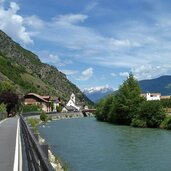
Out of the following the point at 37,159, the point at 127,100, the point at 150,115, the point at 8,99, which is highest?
the point at 8,99

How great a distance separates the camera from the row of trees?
87812 mm

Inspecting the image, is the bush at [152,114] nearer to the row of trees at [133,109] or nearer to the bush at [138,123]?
the row of trees at [133,109]

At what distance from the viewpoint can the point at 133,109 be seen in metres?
101

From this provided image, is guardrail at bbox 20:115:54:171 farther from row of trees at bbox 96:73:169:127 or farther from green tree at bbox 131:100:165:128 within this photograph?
row of trees at bbox 96:73:169:127

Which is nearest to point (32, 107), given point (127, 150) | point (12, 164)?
point (127, 150)

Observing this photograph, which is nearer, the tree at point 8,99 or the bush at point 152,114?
the bush at point 152,114

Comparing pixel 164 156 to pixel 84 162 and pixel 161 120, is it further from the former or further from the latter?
pixel 161 120

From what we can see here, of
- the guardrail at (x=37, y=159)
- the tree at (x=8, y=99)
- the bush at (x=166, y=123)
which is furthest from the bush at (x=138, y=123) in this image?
the guardrail at (x=37, y=159)

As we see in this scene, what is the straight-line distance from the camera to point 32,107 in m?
145

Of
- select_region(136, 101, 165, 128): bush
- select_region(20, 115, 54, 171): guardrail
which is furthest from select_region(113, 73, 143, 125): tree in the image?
select_region(20, 115, 54, 171): guardrail

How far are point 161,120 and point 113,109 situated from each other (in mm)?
23912

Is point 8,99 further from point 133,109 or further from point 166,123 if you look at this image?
point 166,123

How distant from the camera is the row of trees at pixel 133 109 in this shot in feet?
288

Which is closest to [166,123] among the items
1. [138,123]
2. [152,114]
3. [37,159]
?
[152,114]
